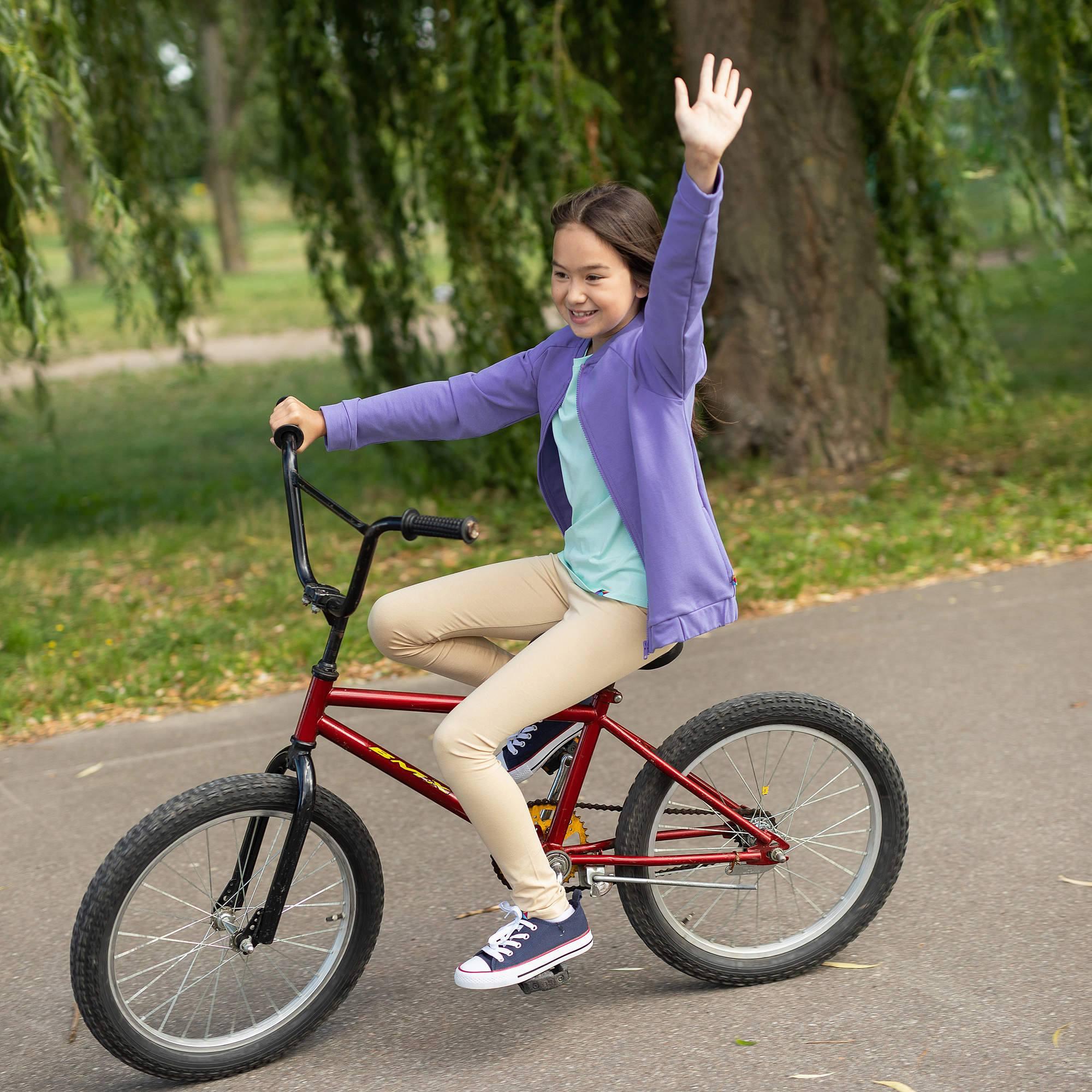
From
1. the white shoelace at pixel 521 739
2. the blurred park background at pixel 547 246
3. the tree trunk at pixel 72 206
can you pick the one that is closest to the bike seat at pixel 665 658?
the white shoelace at pixel 521 739

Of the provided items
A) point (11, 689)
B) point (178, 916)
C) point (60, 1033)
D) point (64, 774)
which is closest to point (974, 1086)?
point (178, 916)

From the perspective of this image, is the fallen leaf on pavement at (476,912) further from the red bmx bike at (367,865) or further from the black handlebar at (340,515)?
the black handlebar at (340,515)

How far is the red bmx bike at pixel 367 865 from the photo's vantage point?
2.78 metres

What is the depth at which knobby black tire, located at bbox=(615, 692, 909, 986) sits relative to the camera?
121 inches

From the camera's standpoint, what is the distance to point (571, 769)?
10.1 ft

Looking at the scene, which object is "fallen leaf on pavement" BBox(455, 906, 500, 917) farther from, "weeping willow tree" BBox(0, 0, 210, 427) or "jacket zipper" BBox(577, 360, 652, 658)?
"weeping willow tree" BBox(0, 0, 210, 427)

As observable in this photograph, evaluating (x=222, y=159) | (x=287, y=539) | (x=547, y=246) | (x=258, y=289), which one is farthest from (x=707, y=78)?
(x=222, y=159)

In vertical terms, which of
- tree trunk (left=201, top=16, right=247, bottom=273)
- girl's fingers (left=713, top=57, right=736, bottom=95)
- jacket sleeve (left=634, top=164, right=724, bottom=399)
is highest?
tree trunk (left=201, top=16, right=247, bottom=273)

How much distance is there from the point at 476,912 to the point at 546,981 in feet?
2.35

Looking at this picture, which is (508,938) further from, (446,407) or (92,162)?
(92,162)

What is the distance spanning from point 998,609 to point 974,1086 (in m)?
3.44

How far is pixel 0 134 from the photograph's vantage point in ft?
20.8

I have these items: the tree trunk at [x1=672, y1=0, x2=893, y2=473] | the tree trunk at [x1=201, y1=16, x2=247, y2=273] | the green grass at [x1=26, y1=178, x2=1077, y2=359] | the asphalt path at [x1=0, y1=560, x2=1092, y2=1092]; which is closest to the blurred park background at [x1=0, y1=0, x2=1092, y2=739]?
the tree trunk at [x1=672, y1=0, x2=893, y2=473]

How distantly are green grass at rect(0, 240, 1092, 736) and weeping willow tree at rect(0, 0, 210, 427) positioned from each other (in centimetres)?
129
